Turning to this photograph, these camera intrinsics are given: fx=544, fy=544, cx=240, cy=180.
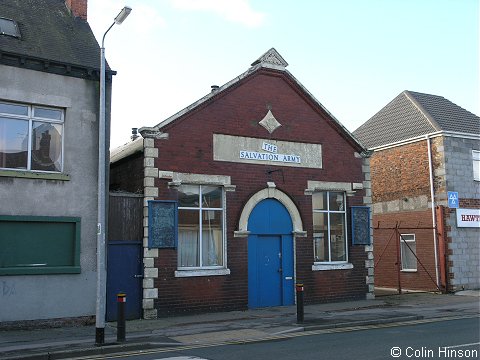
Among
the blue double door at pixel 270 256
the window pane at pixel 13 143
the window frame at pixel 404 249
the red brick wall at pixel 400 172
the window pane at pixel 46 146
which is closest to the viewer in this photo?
the window pane at pixel 13 143

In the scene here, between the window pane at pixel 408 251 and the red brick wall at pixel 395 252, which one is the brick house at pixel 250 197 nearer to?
the red brick wall at pixel 395 252

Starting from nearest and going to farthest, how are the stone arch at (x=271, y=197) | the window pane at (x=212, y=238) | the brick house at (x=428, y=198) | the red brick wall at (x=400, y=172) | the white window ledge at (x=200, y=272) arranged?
the white window ledge at (x=200, y=272) < the window pane at (x=212, y=238) < the stone arch at (x=271, y=197) < the brick house at (x=428, y=198) < the red brick wall at (x=400, y=172)

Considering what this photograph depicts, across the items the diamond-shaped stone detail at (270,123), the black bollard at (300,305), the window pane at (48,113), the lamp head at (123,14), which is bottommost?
the black bollard at (300,305)

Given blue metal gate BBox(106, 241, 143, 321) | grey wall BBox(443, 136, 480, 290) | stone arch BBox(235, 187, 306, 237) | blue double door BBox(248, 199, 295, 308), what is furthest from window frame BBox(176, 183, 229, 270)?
grey wall BBox(443, 136, 480, 290)

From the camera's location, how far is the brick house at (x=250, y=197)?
1588 centimetres

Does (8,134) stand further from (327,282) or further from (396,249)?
(396,249)

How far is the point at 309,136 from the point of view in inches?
747

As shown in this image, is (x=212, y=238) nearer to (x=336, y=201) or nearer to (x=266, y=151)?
(x=266, y=151)

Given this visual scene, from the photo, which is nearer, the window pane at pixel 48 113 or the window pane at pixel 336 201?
the window pane at pixel 48 113

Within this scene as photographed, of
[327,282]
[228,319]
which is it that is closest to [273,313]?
[228,319]

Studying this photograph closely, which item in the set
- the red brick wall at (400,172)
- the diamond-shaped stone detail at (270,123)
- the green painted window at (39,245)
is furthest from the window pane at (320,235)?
the green painted window at (39,245)

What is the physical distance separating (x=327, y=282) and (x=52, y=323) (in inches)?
357

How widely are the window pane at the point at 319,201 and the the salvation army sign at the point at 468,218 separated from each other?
22.9 ft

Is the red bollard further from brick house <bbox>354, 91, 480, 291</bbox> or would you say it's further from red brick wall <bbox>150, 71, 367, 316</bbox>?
brick house <bbox>354, 91, 480, 291</bbox>
